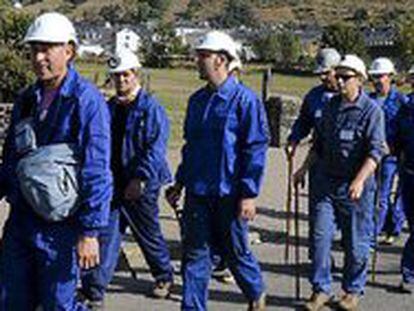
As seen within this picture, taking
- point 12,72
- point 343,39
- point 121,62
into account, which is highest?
point 343,39

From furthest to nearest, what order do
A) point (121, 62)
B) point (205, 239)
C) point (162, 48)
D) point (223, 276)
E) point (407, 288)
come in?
point (162, 48) < point (223, 276) < point (407, 288) < point (121, 62) < point (205, 239)

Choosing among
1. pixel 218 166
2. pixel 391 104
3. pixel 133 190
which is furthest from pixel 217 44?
pixel 391 104

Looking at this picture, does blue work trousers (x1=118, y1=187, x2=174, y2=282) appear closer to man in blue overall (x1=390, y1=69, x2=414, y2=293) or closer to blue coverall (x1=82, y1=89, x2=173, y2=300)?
blue coverall (x1=82, y1=89, x2=173, y2=300)

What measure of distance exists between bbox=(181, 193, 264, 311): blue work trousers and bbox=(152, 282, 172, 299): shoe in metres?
1.07

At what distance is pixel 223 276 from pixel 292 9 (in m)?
155

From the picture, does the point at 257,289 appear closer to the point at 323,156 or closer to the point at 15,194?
the point at 323,156

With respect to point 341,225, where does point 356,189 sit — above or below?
above

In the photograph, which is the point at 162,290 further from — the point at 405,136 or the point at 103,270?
the point at 405,136

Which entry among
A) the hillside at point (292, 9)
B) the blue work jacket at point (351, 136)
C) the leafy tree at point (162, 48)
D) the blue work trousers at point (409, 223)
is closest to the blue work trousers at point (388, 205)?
the blue work trousers at point (409, 223)

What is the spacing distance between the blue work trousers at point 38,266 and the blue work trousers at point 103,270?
1.69 meters

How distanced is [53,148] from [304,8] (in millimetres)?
157677

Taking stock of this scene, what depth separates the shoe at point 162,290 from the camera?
7906 mm

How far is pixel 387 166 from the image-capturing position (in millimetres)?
10297

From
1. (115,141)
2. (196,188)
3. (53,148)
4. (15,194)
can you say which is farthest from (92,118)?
(115,141)
